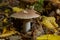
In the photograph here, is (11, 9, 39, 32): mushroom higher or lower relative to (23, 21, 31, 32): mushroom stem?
higher

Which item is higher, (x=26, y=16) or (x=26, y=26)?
(x=26, y=16)

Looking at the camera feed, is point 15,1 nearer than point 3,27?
No

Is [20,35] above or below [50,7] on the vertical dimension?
below

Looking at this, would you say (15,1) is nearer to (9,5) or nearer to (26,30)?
(9,5)

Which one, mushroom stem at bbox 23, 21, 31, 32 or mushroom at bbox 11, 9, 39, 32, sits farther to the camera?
mushroom stem at bbox 23, 21, 31, 32

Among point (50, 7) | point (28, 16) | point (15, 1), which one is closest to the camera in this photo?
point (28, 16)

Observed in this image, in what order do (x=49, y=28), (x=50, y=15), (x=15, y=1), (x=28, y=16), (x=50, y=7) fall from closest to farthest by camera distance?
(x=28, y=16) < (x=49, y=28) < (x=50, y=15) < (x=50, y=7) < (x=15, y=1)

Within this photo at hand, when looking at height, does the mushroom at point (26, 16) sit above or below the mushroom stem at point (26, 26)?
above

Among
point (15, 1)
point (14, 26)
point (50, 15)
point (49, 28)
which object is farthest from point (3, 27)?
point (15, 1)

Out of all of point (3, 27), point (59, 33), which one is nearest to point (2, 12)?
point (3, 27)

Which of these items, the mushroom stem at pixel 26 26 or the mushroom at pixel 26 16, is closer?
the mushroom at pixel 26 16

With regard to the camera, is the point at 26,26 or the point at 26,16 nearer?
the point at 26,16
